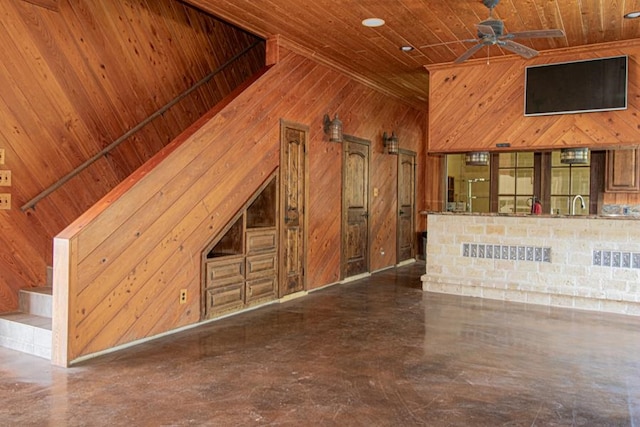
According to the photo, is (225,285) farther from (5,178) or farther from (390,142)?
(390,142)

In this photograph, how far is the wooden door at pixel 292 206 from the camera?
5922mm

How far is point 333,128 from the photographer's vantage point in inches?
262

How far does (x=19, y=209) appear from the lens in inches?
174

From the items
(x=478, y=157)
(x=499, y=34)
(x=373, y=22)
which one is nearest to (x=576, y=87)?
(x=478, y=157)

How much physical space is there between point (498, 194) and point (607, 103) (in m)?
2.99

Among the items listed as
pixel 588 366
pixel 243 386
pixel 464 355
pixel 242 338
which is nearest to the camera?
pixel 243 386

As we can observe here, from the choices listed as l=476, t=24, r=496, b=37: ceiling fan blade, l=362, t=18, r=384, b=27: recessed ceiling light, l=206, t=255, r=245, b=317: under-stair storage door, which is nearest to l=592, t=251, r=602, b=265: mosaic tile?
l=476, t=24, r=496, b=37: ceiling fan blade

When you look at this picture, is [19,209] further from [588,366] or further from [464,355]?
[588,366]

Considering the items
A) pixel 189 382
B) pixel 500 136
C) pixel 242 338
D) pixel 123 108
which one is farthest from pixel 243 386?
pixel 500 136

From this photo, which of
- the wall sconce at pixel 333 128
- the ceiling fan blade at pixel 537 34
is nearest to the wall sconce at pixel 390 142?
the wall sconce at pixel 333 128

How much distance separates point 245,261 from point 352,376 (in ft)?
7.21

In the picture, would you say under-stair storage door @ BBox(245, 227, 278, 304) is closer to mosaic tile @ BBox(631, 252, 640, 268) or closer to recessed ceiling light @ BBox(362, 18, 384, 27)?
recessed ceiling light @ BBox(362, 18, 384, 27)

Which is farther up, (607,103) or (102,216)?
(607,103)

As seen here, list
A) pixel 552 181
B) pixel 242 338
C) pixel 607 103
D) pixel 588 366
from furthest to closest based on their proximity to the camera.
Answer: pixel 552 181
pixel 607 103
pixel 242 338
pixel 588 366
